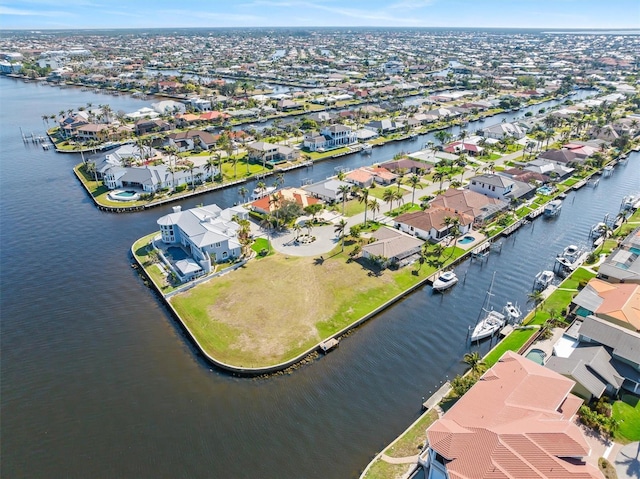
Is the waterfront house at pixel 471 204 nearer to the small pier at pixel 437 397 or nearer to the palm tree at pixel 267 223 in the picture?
the palm tree at pixel 267 223

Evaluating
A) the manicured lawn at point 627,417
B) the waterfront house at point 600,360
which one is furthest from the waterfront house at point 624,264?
the manicured lawn at point 627,417

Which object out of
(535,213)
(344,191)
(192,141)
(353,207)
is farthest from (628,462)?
(192,141)

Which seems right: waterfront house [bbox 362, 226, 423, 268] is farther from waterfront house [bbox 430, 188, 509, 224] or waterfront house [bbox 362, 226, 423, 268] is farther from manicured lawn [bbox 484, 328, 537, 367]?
manicured lawn [bbox 484, 328, 537, 367]

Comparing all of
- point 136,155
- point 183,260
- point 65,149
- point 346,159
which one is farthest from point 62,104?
point 183,260

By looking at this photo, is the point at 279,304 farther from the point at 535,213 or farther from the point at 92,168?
the point at 92,168

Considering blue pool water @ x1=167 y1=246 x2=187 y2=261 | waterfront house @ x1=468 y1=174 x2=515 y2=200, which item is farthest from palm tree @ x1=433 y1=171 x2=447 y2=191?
blue pool water @ x1=167 y1=246 x2=187 y2=261

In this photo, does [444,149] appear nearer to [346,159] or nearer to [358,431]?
[346,159]
